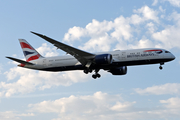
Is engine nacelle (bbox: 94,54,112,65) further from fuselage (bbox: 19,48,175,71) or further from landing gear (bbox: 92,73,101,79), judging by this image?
landing gear (bbox: 92,73,101,79)

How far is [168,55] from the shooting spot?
1638 inches

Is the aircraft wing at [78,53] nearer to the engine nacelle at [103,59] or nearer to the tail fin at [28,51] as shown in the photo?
the engine nacelle at [103,59]

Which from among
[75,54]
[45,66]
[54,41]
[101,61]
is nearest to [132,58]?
[101,61]

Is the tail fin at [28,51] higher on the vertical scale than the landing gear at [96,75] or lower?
higher

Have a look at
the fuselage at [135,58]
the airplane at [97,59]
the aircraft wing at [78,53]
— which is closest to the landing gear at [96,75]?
the airplane at [97,59]

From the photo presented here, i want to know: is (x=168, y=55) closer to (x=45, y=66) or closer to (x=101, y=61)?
(x=101, y=61)

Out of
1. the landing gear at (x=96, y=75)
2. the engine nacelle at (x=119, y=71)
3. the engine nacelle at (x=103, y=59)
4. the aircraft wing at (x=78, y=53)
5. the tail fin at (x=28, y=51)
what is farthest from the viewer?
the tail fin at (x=28, y=51)

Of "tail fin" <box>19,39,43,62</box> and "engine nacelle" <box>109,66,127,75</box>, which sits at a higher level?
"tail fin" <box>19,39,43,62</box>

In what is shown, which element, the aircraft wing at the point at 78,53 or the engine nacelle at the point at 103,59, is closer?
the aircraft wing at the point at 78,53

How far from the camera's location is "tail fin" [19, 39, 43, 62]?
5275 cm

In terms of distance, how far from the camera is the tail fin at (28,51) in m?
52.8

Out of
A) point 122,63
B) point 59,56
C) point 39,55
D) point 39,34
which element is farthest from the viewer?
point 39,55

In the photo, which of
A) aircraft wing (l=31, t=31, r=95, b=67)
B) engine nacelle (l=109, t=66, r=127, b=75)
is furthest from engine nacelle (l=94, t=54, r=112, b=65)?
engine nacelle (l=109, t=66, r=127, b=75)

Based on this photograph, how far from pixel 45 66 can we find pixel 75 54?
27.5 ft
